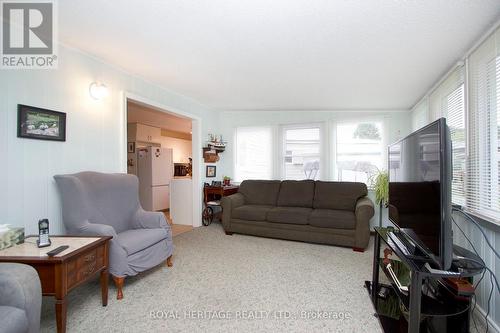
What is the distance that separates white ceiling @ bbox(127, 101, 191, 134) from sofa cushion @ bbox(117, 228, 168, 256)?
2.44m

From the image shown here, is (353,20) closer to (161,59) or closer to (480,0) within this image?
(480,0)

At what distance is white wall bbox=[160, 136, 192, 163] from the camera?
6341mm

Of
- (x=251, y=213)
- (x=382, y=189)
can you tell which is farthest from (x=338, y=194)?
(x=251, y=213)

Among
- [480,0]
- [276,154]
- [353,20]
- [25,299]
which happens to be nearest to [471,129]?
[480,0]

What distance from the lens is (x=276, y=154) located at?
4703 mm

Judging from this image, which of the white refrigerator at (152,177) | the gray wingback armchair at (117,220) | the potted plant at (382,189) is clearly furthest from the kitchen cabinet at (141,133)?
the potted plant at (382,189)

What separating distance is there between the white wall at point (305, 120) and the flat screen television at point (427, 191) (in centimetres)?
248

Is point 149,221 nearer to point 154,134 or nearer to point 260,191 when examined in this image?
point 260,191

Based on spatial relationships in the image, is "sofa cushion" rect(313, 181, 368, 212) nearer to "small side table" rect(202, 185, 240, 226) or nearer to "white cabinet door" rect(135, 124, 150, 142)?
"small side table" rect(202, 185, 240, 226)

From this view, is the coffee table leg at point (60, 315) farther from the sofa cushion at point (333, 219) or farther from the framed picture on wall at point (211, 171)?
the framed picture on wall at point (211, 171)

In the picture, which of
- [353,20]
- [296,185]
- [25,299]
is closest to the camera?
[25,299]

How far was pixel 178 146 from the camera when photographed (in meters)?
6.77

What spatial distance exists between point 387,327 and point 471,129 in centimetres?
181

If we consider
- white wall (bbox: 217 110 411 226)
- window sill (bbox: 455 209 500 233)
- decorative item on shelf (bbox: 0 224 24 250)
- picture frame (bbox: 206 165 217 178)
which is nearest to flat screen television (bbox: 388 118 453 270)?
window sill (bbox: 455 209 500 233)
